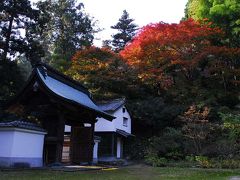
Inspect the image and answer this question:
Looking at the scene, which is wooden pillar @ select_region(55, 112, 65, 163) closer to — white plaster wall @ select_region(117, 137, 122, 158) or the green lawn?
the green lawn

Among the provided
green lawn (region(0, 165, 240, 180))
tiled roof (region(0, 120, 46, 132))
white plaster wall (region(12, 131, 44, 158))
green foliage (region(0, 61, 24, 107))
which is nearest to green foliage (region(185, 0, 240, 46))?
green foliage (region(0, 61, 24, 107))

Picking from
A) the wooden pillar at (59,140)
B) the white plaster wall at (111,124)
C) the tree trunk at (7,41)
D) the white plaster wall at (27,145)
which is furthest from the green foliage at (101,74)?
the white plaster wall at (27,145)

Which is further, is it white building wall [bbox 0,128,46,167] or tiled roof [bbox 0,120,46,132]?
tiled roof [bbox 0,120,46,132]

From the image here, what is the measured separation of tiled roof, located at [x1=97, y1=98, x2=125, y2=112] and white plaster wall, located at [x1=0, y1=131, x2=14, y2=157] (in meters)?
15.8

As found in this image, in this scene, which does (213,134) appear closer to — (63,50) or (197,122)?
(197,122)

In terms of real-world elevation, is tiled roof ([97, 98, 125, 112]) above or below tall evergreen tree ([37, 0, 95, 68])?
below

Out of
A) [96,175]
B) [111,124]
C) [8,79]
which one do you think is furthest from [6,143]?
[111,124]

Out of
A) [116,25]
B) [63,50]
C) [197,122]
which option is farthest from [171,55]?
[116,25]

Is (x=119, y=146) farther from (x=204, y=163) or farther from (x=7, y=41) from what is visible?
(x=7, y=41)

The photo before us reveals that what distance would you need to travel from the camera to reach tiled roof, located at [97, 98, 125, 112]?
31.1 m

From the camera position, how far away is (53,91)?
17250 mm

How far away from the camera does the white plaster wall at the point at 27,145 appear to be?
15691 millimetres

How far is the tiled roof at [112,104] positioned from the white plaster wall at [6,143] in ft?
51.8

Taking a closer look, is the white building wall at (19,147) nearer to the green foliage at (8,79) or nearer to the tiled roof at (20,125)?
the tiled roof at (20,125)
